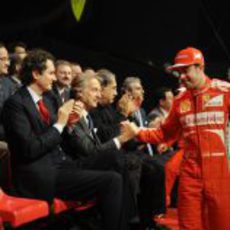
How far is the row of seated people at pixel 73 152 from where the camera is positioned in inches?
A: 168

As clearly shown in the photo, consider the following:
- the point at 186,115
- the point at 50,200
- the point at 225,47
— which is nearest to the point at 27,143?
the point at 50,200

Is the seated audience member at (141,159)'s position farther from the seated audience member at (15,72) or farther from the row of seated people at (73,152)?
the seated audience member at (15,72)

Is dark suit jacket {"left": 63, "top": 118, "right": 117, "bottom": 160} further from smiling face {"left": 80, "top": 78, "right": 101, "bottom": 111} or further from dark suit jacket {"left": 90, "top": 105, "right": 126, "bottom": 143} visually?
dark suit jacket {"left": 90, "top": 105, "right": 126, "bottom": 143}

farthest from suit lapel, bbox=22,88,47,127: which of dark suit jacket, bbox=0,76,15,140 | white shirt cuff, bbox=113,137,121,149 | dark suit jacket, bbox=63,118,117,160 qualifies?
dark suit jacket, bbox=0,76,15,140

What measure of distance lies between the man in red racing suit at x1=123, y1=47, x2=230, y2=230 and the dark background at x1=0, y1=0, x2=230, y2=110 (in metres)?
4.54

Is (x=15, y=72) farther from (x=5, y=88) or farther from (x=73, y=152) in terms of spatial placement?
(x=73, y=152)

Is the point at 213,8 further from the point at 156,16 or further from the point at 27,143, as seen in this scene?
the point at 27,143

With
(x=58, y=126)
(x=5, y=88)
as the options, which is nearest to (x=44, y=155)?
(x=58, y=126)

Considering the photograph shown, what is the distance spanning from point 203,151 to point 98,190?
81cm

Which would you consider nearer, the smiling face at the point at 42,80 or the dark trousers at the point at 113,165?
the smiling face at the point at 42,80

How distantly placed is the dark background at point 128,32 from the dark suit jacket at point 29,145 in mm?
4600

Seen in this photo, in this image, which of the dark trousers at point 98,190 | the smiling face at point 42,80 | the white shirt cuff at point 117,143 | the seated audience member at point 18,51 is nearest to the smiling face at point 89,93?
the white shirt cuff at point 117,143

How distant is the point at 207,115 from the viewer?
14.6 ft

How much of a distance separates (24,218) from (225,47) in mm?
6707
